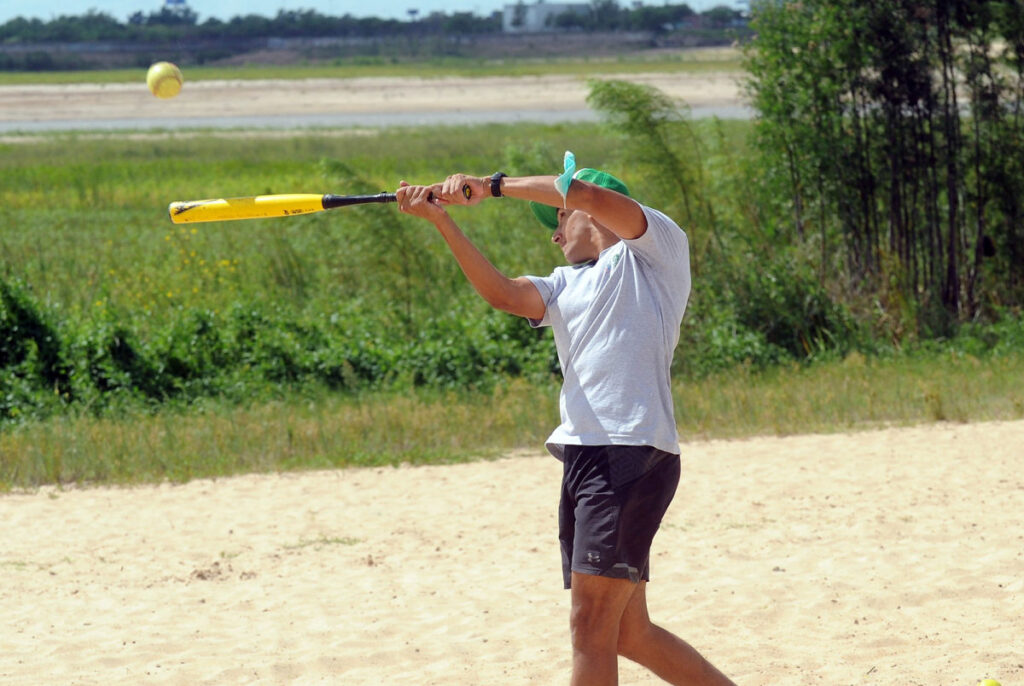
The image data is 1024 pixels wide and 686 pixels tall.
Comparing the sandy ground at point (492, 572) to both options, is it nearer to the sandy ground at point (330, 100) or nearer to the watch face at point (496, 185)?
the watch face at point (496, 185)

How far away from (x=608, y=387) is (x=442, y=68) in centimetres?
8369

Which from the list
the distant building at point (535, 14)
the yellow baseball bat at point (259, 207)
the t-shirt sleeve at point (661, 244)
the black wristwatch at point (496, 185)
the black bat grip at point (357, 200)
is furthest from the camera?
the distant building at point (535, 14)

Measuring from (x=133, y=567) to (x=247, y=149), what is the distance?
27.6 m

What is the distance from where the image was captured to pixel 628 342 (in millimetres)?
3270

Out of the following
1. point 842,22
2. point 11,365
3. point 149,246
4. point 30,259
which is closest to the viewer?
point 11,365

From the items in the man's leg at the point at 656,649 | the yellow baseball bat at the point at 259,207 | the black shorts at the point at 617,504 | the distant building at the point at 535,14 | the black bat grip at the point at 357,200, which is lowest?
the man's leg at the point at 656,649

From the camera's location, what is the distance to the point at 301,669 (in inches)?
188

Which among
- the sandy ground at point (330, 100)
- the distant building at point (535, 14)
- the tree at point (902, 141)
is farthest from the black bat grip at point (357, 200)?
the distant building at point (535, 14)

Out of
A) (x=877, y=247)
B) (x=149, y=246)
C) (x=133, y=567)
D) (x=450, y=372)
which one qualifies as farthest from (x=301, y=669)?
(x=149, y=246)

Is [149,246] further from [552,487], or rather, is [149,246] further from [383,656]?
[383,656]

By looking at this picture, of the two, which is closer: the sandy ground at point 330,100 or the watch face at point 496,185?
the watch face at point 496,185

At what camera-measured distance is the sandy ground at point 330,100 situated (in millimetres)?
47031

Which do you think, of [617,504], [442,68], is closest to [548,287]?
[617,504]

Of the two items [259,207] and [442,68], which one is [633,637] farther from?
[442,68]
